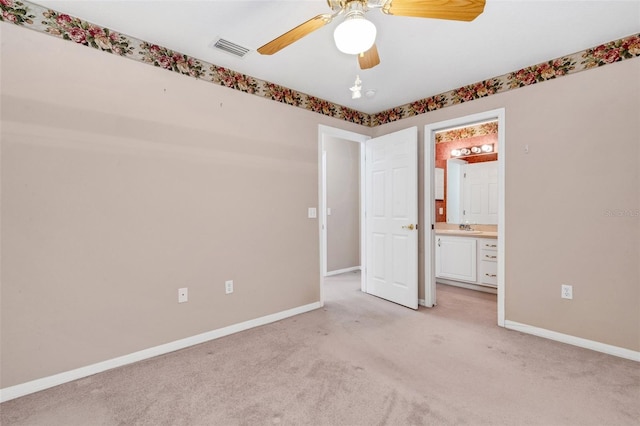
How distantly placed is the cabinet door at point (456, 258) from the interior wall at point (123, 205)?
265cm

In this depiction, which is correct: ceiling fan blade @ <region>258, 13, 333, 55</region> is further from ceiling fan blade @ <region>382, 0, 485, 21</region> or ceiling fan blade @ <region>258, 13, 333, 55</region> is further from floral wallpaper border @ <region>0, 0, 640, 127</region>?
floral wallpaper border @ <region>0, 0, 640, 127</region>

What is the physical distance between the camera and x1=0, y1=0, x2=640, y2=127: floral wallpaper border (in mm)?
1931

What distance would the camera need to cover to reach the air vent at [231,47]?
89.9 inches

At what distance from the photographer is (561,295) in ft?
8.39

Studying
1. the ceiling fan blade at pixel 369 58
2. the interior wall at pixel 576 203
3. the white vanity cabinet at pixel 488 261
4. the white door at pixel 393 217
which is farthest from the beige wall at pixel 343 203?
the ceiling fan blade at pixel 369 58

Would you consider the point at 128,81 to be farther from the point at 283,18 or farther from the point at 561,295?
the point at 561,295

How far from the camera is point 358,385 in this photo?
192 cm

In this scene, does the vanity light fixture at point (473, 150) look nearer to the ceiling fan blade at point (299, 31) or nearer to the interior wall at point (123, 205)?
the interior wall at point (123, 205)

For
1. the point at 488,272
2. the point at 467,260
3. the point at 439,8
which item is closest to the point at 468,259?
the point at 467,260

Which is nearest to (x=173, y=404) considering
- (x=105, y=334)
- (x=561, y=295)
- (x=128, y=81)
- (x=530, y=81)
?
(x=105, y=334)

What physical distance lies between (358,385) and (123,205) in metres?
2.12

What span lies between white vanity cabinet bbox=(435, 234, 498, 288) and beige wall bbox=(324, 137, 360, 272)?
161 centimetres

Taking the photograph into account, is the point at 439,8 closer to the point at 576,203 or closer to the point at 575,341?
the point at 576,203

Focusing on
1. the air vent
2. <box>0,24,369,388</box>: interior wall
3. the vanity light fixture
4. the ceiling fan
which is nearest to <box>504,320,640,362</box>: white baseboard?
<box>0,24,369,388</box>: interior wall
